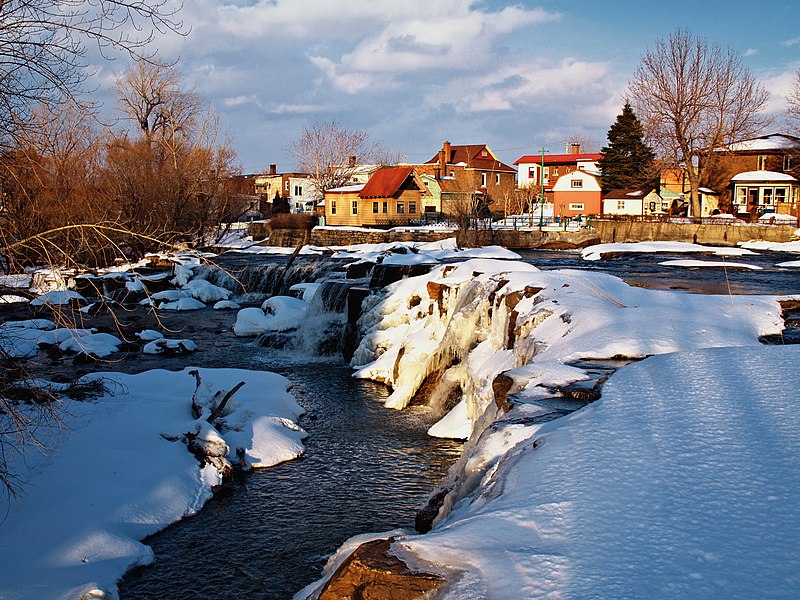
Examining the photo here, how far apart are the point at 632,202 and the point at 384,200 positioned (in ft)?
59.4

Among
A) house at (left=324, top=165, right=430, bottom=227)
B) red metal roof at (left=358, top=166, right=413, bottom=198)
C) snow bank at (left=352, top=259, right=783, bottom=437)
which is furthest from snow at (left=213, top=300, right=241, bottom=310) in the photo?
red metal roof at (left=358, top=166, right=413, bottom=198)

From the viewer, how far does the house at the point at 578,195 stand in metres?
54.2

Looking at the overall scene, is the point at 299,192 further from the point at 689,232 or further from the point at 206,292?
the point at 206,292

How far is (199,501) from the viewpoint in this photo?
27.2 ft

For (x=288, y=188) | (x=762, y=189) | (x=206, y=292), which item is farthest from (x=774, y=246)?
(x=288, y=188)

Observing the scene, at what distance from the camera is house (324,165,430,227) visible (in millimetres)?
52219

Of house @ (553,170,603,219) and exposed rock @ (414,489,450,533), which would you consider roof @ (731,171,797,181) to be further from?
exposed rock @ (414,489,450,533)

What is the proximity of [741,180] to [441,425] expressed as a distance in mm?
49732

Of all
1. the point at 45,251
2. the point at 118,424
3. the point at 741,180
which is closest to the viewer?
the point at 45,251

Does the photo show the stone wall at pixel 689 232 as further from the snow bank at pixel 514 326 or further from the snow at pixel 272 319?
the snow at pixel 272 319

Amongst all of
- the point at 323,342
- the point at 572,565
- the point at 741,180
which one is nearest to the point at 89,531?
the point at 572,565

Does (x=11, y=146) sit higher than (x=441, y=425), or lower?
higher

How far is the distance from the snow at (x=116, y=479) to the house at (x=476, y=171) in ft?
158

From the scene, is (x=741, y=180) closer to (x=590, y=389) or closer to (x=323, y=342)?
(x=323, y=342)
